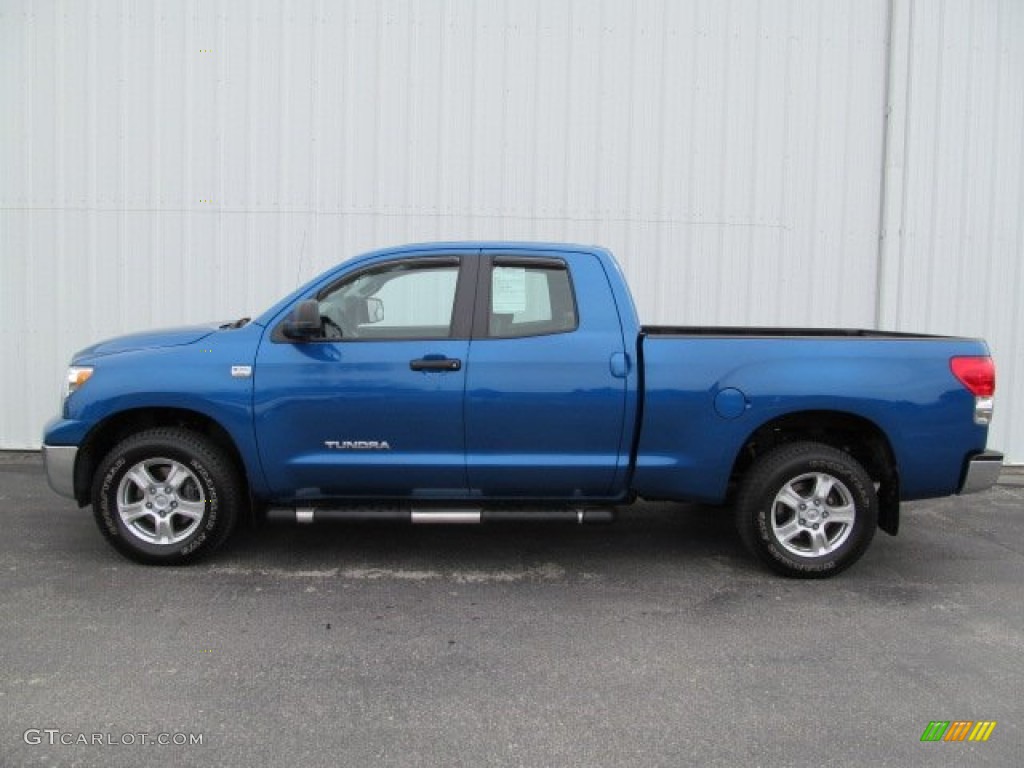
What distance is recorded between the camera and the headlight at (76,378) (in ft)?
14.8

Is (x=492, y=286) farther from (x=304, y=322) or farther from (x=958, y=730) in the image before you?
(x=958, y=730)

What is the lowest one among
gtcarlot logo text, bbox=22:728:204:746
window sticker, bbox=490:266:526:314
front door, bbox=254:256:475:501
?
gtcarlot logo text, bbox=22:728:204:746

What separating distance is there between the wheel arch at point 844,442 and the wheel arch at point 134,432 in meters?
2.88

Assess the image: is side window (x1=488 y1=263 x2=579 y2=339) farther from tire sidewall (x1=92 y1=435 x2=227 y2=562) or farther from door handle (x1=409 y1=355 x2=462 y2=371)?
tire sidewall (x1=92 y1=435 x2=227 y2=562)

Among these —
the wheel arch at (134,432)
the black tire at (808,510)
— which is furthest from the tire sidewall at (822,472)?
the wheel arch at (134,432)

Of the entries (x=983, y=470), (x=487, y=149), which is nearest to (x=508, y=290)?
(x=983, y=470)

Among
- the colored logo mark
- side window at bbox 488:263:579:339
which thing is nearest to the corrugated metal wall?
side window at bbox 488:263:579:339

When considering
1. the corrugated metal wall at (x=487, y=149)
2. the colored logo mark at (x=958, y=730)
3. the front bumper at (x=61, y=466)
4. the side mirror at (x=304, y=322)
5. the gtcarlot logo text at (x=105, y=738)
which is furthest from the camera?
the corrugated metal wall at (x=487, y=149)

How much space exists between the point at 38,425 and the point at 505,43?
575 centimetres

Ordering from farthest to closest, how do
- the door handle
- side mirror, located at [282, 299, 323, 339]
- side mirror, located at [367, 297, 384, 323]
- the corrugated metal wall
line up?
the corrugated metal wall → side mirror, located at [367, 297, 384, 323] → the door handle → side mirror, located at [282, 299, 323, 339]

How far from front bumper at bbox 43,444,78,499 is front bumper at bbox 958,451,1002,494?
494cm

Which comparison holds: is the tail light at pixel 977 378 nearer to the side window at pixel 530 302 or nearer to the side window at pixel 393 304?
the side window at pixel 530 302

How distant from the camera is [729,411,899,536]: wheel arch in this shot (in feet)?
14.9

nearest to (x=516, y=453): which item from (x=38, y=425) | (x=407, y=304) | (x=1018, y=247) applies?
(x=407, y=304)
